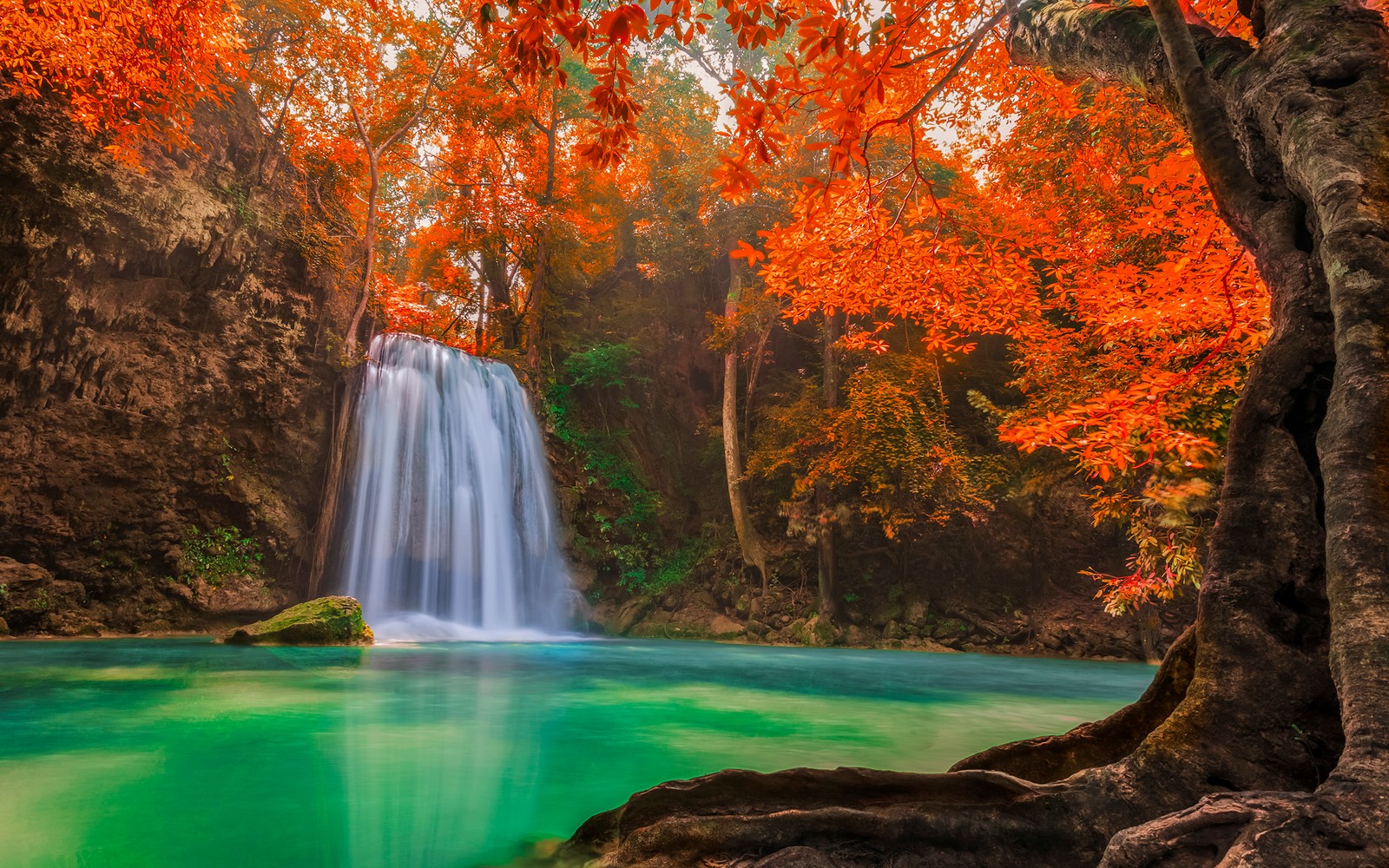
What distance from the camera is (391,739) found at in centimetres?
454

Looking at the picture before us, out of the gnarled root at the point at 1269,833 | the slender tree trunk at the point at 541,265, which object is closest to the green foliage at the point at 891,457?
the slender tree trunk at the point at 541,265

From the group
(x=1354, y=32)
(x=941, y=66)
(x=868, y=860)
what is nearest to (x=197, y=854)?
(x=868, y=860)

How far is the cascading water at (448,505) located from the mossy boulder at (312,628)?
1.39 meters

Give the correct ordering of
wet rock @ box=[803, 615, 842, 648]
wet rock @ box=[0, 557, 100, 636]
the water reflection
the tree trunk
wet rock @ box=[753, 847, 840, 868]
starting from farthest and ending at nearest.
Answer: the tree trunk → wet rock @ box=[803, 615, 842, 648] → wet rock @ box=[0, 557, 100, 636] → the water reflection → wet rock @ box=[753, 847, 840, 868]

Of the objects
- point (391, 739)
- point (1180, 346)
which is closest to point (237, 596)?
point (391, 739)

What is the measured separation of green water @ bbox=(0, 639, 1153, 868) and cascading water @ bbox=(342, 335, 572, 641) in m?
3.92

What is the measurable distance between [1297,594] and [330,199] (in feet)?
56.9

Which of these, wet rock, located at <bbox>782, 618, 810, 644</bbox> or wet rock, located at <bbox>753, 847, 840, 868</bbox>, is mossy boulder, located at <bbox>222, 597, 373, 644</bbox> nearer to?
wet rock, located at <bbox>782, 618, 810, 644</bbox>

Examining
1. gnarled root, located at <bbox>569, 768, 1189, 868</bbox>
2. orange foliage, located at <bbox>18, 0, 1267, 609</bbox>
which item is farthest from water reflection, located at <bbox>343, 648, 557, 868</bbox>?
orange foliage, located at <bbox>18, 0, 1267, 609</bbox>

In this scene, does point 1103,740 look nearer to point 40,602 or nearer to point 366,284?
point 40,602

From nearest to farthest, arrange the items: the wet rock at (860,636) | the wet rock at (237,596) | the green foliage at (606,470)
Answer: the wet rock at (237,596), the wet rock at (860,636), the green foliage at (606,470)

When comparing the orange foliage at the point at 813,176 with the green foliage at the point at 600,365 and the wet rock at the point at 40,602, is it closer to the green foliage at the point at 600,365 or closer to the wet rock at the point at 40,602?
the green foliage at the point at 600,365

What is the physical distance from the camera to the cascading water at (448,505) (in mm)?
13383

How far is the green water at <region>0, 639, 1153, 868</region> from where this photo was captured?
2787 mm
